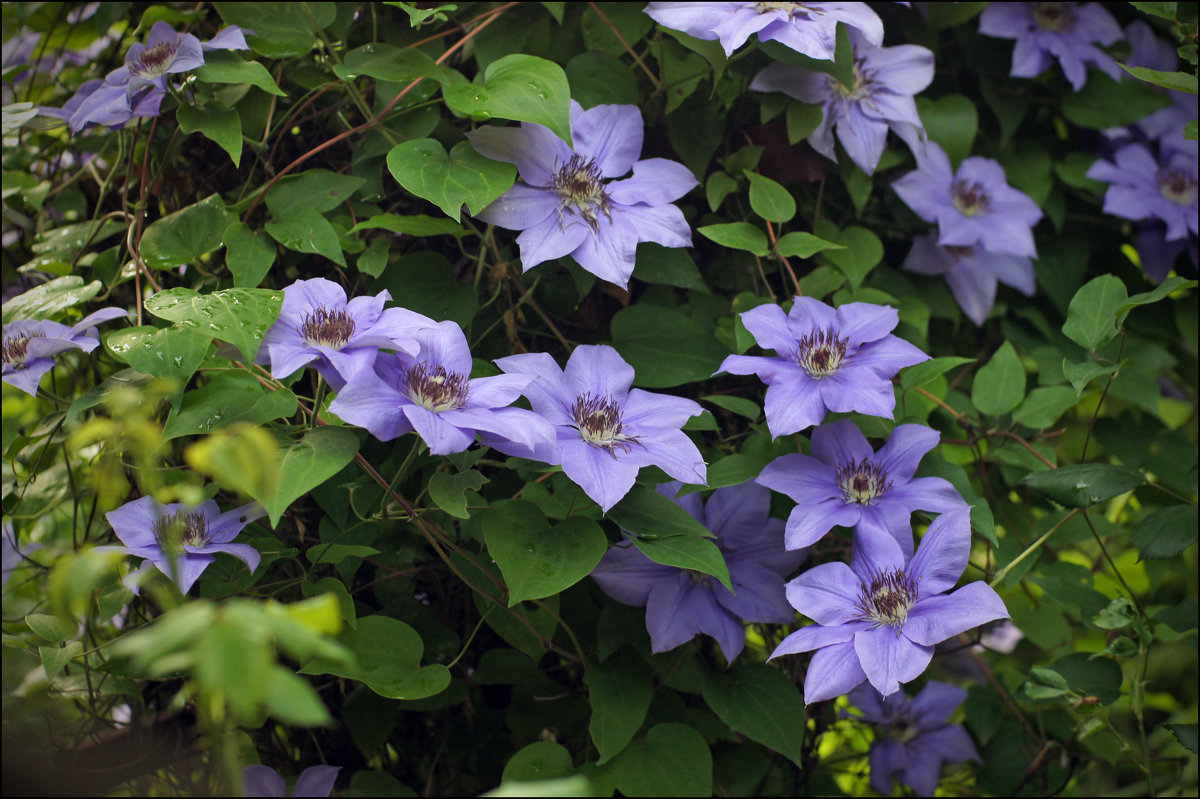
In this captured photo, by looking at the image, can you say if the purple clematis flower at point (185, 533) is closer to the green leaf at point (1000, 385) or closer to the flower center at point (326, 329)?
the flower center at point (326, 329)

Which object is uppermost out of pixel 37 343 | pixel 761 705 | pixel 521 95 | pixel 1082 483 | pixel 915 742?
pixel 521 95

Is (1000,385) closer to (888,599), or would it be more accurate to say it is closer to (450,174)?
(888,599)

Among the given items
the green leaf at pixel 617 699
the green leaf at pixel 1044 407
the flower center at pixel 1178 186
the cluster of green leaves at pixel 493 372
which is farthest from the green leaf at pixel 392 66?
the flower center at pixel 1178 186

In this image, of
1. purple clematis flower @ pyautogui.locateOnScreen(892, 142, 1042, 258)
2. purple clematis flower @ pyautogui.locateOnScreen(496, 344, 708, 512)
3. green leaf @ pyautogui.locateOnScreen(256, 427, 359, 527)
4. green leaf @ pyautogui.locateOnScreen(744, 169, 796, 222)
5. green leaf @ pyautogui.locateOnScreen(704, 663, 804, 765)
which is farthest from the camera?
purple clematis flower @ pyautogui.locateOnScreen(892, 142, 1042, 258)

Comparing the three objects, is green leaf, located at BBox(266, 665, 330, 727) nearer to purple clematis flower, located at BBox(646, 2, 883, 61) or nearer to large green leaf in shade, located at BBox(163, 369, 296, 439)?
large green leaf in shade, located at BBox(163, 369, 296, 439)

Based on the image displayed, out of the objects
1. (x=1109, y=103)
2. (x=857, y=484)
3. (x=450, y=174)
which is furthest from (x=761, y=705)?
(x=1109, y=103)

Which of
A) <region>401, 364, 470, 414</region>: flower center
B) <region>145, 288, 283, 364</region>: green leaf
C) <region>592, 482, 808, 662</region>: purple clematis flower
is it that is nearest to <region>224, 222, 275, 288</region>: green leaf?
<region>145, 288, 283, 364</region>: green leaf
